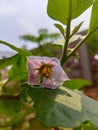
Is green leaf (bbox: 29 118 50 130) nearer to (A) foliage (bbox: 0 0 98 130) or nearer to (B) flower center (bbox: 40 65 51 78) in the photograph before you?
(A) foliage (bbox: 0 0 98 130)

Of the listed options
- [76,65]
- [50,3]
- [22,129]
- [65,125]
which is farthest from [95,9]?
[76,65]

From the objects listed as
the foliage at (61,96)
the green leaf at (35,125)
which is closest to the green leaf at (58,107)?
the foliage at (61,96)

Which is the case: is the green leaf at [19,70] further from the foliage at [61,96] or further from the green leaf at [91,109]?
the green leaf at [91,109]

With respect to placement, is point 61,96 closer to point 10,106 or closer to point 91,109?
point 91,109

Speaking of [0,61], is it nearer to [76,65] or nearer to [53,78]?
[53,78]

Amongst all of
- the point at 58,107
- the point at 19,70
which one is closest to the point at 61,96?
the point at 58,107

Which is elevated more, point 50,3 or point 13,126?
point 50,3

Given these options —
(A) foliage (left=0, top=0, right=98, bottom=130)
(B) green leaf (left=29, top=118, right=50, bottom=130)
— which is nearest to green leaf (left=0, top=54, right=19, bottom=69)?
(A) foliage (left=0, top=0, right=98, bottom=130)
